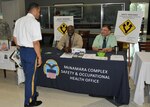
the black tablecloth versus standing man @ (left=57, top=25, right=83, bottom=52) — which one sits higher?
standing man @ (left=57, top=25, right=83, bottom=52)

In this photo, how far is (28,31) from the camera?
8.47 feet

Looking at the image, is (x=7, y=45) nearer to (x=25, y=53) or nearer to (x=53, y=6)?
(x=25, y=53)

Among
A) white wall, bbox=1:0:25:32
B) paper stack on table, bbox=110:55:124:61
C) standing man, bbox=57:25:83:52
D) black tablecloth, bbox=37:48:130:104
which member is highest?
white wall, bbox=1:0:25:32

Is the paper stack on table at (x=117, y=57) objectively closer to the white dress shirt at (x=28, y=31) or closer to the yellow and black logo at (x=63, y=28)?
the white dress shirt at (x=28, y=31)

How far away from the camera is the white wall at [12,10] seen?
8773 mm

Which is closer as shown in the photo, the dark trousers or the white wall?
the dark trousers

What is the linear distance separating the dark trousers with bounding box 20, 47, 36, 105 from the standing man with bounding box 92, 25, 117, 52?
1.41 m

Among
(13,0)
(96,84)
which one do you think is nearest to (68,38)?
(96,84)

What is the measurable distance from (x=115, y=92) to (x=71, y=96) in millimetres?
763

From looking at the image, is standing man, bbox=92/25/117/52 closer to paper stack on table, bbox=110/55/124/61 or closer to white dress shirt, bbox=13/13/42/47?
paper stack on table, bbox=110/55/124/61

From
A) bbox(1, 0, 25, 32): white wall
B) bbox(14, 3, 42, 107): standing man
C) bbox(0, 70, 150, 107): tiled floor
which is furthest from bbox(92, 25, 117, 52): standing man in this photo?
bbox(1, 0, 25, 32): white wall

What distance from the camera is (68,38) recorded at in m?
3.91

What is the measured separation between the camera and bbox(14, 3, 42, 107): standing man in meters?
2.58

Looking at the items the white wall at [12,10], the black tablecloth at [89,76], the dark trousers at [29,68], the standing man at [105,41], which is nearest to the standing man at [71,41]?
the standing man at [105,41]
